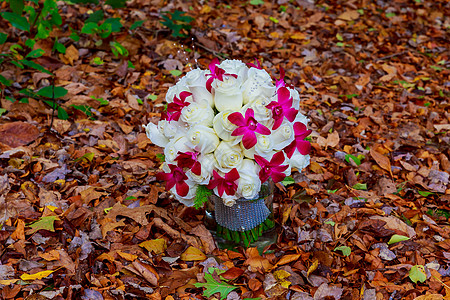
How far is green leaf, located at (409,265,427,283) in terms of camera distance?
6.44 ft

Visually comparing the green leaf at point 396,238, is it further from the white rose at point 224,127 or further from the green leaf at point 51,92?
the green leaf at point 51,92

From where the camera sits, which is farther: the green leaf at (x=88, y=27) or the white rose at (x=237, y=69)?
the green leaf at (x=88, y=27)

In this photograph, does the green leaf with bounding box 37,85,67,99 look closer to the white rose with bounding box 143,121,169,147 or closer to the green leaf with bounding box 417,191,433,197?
the white rose with bounding box 143,121,169,147

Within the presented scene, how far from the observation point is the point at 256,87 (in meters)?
1.80

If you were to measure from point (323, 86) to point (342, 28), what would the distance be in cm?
113

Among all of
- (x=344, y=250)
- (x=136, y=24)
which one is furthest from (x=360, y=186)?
(x=136, y=24)

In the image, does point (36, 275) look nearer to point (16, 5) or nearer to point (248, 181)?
point (248, 181)

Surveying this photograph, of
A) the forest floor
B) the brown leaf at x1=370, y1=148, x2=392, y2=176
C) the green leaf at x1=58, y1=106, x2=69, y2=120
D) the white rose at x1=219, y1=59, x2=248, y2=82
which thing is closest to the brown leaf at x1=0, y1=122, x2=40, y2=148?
the forest floor

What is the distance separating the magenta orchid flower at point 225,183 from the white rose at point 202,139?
0.10 metres

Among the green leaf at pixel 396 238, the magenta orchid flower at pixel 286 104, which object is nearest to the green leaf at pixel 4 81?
the magenta orchid flower at pixel 286 104

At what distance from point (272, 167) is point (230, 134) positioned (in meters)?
0.21

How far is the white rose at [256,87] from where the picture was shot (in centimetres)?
179

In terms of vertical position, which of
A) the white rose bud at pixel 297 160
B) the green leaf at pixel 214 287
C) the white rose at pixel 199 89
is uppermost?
the white rose at pixel 199 89

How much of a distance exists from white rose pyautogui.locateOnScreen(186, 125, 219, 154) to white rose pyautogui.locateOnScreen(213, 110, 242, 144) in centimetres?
3
